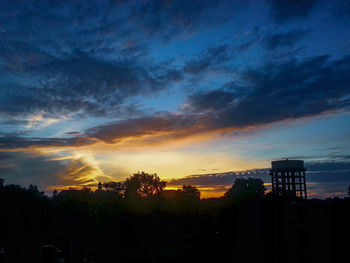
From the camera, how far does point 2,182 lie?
91.6m

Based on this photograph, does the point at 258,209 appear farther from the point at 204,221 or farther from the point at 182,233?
the point at 182,233

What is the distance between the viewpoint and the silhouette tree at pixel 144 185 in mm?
108850

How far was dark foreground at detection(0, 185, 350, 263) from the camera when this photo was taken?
8.88 m

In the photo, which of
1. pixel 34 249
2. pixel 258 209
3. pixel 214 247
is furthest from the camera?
pixel 34 249

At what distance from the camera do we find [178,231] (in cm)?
4303

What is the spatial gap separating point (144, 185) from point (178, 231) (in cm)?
6924

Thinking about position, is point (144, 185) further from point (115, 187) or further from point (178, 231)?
point (178, 231)

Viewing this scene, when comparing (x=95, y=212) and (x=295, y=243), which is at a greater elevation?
(x=295, y=243)

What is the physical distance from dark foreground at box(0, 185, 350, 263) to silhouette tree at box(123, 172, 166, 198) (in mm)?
38375

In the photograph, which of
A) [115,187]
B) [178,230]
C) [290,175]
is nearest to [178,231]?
[178,230]

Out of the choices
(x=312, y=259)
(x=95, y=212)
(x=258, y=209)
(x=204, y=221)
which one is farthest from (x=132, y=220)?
(x=312, y=259)

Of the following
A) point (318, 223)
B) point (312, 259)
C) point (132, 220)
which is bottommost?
point (132, 220)

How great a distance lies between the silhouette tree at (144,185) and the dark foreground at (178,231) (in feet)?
126

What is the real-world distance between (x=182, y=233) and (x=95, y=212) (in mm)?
16831
